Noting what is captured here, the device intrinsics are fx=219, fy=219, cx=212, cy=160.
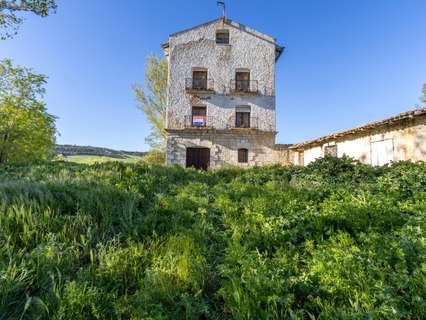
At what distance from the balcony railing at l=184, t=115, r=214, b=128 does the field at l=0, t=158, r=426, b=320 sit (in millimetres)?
12458

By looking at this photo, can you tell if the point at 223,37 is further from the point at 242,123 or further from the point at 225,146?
the point at 225,146

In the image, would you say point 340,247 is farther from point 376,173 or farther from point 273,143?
point 273,143

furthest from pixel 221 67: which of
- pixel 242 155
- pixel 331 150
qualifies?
pixel 331 150

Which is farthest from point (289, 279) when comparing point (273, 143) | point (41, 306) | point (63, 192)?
point (273, 143)

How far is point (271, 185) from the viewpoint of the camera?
7.12 m

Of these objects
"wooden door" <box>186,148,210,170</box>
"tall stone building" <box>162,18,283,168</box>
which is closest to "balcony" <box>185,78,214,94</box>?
"tall stone building" <box>162,18,283,168</box>

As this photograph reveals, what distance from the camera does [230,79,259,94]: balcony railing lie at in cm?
1730

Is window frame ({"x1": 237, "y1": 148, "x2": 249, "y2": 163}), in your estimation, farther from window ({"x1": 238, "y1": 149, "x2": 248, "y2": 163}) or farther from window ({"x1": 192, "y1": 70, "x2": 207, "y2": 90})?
window ({"x1": 192, "y1": 70, "x2": 207, "y2": 90})

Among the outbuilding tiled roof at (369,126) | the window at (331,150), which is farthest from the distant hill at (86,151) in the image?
the window at (331,150)

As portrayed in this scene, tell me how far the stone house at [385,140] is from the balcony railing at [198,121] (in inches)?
311

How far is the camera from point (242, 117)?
17.7m

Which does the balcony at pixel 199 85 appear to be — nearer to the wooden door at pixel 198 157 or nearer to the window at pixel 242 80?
the window at pixel 242 80

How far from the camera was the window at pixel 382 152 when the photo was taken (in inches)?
375

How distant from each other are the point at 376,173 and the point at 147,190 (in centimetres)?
678
